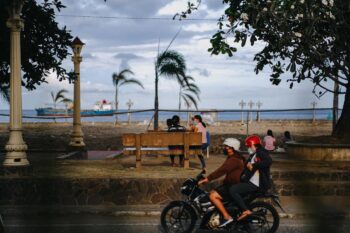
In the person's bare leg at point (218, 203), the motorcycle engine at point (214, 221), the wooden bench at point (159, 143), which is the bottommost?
the motorcycle engine at point (214, 221)

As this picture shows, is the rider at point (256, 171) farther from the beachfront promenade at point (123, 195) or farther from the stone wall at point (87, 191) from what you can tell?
the stone wall at point (87, 191)

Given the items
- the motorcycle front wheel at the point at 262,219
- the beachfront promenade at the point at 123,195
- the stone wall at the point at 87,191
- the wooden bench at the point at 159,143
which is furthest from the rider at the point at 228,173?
the wooden bench at the point at 159,143

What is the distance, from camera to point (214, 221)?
9.02 meters

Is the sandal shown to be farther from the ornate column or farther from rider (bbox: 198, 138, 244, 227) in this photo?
the ornate column

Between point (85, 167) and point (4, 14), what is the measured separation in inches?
215

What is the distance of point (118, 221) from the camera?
1132 centimetres

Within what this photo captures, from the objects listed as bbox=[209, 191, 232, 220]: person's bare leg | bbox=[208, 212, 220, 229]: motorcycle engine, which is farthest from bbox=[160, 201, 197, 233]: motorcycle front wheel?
bbox=[209, 191, 232, 220]: person's bare leg

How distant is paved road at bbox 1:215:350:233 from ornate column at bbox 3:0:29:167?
310cm

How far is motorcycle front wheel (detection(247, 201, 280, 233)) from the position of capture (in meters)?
9.18

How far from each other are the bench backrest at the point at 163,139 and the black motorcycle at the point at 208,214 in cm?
613

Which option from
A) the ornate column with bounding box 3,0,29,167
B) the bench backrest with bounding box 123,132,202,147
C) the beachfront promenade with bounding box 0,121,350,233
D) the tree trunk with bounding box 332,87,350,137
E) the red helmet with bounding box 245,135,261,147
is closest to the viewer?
the red helmet with bounding box 245,135,261,147

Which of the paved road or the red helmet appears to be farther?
the paved road

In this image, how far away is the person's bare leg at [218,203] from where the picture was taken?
8961mm

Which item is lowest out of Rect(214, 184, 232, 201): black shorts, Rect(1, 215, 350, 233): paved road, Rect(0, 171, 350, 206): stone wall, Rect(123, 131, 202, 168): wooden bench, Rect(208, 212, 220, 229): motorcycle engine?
Rect(1, 215, 350, 233): paved road
